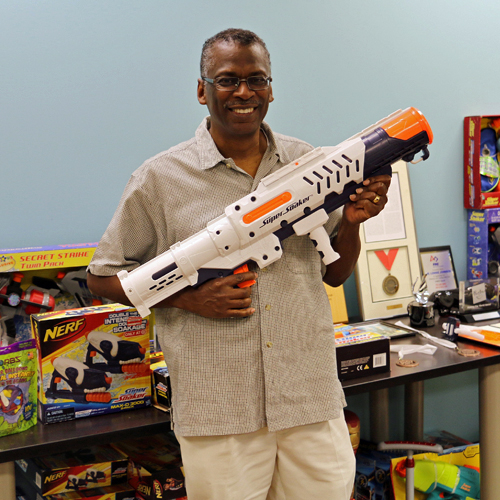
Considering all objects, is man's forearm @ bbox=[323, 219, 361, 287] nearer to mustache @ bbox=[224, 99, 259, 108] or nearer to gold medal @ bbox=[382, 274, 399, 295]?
mustache @ bbox=[224, 99, 259, 108]

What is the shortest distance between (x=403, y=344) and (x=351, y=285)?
0.42 metres

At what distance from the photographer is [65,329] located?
1353 millimetres

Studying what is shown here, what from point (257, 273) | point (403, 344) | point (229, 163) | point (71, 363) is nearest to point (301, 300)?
point (257, 273)

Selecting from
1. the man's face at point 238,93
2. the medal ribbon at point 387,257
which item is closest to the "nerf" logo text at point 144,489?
the man's face at point 238,93

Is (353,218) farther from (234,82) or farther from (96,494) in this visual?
(96,494)

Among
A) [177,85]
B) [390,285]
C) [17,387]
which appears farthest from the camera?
[390,285]

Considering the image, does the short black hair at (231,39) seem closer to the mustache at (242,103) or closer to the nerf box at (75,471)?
the mustache at (242,103)

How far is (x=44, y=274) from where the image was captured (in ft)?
5.23

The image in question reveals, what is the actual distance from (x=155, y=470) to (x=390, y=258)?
122 centimetres

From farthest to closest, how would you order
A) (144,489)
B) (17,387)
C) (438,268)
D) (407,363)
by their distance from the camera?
(438,268) → (407,363) → (144,489) → (17,387)

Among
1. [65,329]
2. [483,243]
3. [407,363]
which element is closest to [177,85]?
[65,329]

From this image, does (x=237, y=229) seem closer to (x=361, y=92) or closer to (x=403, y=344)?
(x=403, y=344)

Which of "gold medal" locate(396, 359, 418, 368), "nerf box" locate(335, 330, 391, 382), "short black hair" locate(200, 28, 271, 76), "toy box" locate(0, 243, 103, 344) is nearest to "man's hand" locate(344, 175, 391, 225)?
"short black hair" locate(200, 28, 271, 76)

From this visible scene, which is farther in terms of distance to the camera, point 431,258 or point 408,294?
point 431,258
